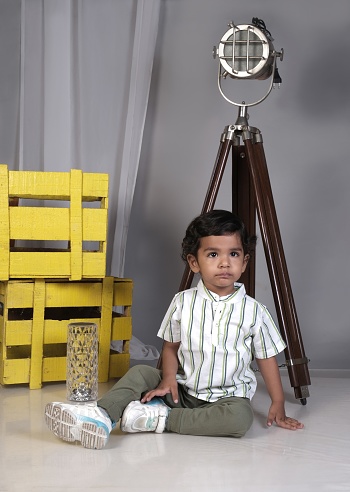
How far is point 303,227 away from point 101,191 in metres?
0.99

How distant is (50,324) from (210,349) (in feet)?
2.16

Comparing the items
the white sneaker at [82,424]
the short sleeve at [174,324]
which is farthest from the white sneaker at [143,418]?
the short sleeve at [174,324]

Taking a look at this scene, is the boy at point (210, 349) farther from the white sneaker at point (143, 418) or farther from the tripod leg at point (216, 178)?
the tripod leg at point (216, 178)

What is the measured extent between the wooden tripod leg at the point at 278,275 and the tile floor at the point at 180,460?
0.52ft

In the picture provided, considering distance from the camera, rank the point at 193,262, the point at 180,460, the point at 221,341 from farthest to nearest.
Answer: the point at 193,262 < the point at 221,341 < the point at 180,460

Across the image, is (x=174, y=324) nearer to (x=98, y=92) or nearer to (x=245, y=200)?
(x=245, y=200)

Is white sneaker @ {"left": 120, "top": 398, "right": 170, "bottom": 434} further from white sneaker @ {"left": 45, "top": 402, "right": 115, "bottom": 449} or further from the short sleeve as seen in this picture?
the short sleeve

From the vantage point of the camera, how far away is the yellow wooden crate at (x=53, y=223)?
2.26 metres

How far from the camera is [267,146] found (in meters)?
2.95

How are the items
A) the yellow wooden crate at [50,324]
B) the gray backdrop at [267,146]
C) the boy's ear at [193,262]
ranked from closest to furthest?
the boy's ear at [193,262], the yellow wooden crate at [50,324], the gray backdrop at [267,146]

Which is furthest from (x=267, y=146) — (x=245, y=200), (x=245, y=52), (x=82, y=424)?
(x=82, y=424)

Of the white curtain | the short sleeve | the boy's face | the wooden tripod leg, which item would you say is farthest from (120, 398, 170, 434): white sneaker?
the white curtain

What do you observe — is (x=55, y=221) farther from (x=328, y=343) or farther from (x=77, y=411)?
(x=328, y=343)

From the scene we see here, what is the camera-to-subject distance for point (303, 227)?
297 centimetres
